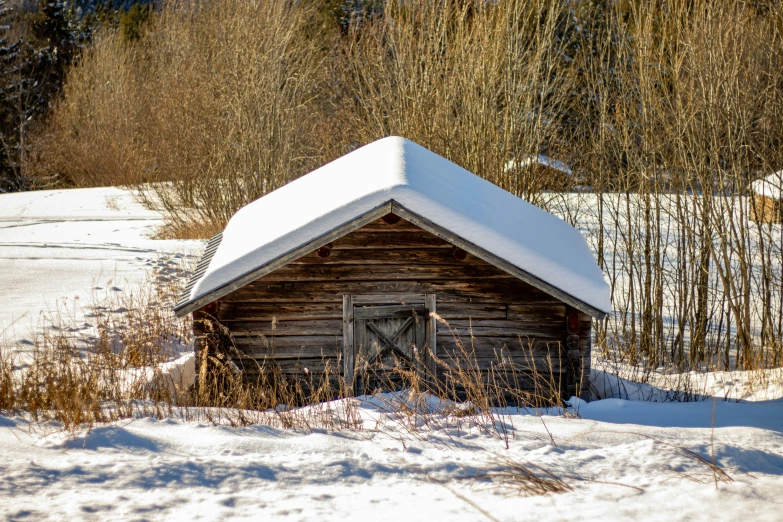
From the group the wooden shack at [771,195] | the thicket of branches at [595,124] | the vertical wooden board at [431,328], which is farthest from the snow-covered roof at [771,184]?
the vertical wooden board at [431,328]

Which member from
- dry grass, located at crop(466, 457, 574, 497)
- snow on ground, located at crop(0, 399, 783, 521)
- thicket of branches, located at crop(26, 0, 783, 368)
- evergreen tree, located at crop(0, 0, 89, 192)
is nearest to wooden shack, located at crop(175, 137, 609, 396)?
snow on ground, located at crop(0, 399, 783, 521)

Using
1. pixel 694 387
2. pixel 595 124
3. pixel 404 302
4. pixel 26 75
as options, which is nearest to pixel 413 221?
pixel 404 302

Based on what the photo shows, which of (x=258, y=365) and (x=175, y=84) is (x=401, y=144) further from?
(x=175, y=84)

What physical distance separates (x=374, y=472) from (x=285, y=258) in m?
3.14

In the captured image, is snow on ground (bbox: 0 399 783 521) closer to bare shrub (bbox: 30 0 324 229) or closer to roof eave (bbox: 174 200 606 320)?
roof eave (bbox: 174 200 606 320)

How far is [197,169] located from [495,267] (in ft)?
45.8

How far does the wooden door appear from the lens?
331 inches

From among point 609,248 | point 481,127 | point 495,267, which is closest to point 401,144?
point 495,267

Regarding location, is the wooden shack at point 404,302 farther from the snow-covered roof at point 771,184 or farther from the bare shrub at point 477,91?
the bare shrub at point 477,91

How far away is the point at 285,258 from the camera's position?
7848 mm

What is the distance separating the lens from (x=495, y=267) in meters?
8.46

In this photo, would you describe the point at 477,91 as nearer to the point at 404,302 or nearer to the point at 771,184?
the point at 771,184

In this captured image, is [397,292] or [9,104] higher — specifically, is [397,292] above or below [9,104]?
below

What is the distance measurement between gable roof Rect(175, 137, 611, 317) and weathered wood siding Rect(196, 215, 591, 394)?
47 cm
